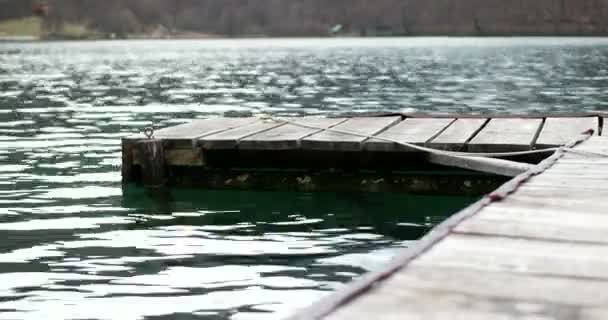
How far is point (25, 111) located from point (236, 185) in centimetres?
2109

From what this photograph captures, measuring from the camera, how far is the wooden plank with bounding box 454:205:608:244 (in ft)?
19.7

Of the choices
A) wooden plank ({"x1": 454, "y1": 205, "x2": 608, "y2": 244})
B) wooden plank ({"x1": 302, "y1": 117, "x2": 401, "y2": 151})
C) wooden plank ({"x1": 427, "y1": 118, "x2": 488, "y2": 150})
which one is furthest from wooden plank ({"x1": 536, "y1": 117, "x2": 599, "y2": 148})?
wooden plank ({"x1": 454, "y1": 205, "x2": 608, "y2": 244})

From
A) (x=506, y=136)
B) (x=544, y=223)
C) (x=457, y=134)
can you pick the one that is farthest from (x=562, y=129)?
(x=544, y=223)

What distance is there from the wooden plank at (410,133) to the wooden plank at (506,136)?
64cm

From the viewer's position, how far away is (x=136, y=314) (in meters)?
7.77

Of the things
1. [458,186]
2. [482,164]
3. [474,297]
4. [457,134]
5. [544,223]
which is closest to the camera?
[474,297]

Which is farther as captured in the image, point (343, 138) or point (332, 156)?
point (332, 156)

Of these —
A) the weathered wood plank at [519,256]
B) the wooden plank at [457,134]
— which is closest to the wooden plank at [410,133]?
the wooden plank at [457,134]

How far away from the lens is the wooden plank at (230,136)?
12719mm

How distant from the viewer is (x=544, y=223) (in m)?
6.38

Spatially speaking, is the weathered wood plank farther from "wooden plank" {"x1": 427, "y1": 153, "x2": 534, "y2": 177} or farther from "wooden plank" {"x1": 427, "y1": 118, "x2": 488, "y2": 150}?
"wooden plank" {"x1": 427, "y1": 118, "x2": 488, "y2": 150}

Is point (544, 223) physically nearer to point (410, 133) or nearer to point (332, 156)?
point (332, 156)

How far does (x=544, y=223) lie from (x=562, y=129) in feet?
24.6

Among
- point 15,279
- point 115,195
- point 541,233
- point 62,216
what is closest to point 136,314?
point 15,279
